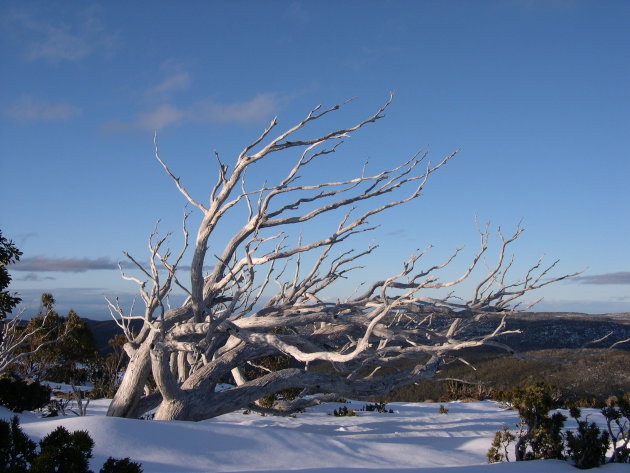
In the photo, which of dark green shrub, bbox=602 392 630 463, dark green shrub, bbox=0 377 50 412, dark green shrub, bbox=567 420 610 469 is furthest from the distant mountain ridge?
dark green shrub, bbox=567 420 610 469

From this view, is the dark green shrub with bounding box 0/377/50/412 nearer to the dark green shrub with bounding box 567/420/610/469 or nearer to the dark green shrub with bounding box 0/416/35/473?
the dark green shrub with bounding box 0/416/35/473

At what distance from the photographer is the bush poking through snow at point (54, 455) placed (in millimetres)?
3564

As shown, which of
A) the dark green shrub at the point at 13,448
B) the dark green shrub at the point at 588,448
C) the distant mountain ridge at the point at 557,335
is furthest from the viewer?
the distant mountain ridge at the point at 557,335

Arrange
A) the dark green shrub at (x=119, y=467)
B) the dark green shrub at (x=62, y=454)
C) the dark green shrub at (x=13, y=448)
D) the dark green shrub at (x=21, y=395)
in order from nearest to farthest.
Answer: the dark green shrub at (x=62, y=454)
the dark green shrub at (x=119, y=467)
the dark green shrub at (x=13, y=448)
the dark green shrub at (x=21, y=395)

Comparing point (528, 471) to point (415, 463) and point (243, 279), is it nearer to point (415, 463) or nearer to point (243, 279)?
point (415, 463)

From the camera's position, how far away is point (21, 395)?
952 centimetres

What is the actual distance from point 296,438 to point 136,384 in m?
2.85

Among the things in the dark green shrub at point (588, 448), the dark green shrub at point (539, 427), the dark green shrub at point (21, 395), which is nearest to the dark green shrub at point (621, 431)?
the dark green shrub at point (588, 448)

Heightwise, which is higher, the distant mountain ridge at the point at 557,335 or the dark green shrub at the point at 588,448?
the dark green shrub at the point at 588,448

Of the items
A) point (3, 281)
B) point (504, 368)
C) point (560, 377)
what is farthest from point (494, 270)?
point (504, 368)

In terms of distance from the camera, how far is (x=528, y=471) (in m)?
5.81

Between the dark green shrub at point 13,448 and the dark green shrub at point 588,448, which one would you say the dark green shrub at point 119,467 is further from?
the dark green shrub at point 588,448

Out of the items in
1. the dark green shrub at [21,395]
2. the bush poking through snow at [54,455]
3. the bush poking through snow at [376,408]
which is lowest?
the bush poking through snow at [376,408]

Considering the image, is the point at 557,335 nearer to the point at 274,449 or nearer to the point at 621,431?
the point at 621,431
